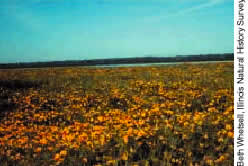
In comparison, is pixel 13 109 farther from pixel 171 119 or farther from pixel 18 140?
pixel 171 119

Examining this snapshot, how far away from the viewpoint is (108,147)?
5.91 metres

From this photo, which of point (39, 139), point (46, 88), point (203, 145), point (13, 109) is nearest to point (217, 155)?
point (203, 145)

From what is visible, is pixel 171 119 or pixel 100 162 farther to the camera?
pixel 171 119

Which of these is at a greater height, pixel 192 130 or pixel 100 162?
pixel 192 130

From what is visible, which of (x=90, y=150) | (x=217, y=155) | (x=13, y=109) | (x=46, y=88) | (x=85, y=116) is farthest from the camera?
(x=46, y=88)

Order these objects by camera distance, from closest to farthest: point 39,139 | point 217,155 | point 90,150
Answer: point 217,155 → point 90,150 → point 39,139

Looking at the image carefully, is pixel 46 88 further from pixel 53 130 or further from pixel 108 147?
pixel 108 147

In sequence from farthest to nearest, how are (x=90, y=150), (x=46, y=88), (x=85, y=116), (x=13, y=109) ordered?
(x=46, y=88) < (x=13, y=109) < (x=85, y=116) < (x=90, y=150)

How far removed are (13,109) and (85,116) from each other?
10.7 feet

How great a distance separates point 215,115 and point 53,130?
3884 millimetres

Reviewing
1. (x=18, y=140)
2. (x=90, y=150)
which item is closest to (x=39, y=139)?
(x=18, y=140)

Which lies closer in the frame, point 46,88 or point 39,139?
point 39,139

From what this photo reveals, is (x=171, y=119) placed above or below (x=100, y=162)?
above

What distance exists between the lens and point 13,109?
35.1 ft
